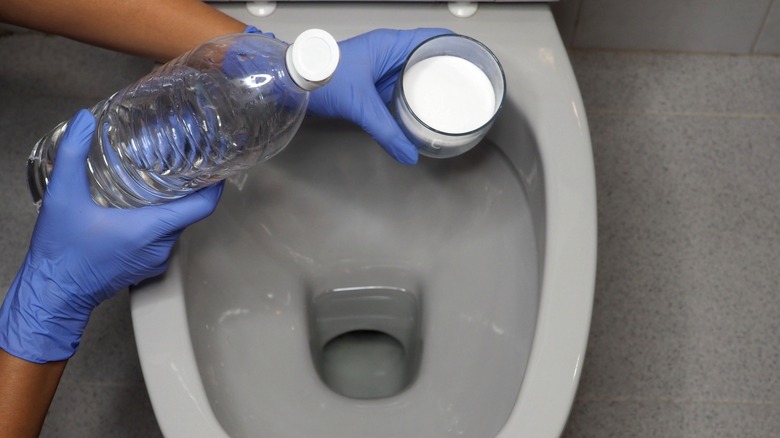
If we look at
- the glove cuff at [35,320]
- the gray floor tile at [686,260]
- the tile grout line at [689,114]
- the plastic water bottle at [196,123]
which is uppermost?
the plastic water bottle at [196,123]

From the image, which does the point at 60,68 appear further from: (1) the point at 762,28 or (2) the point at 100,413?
(1) the point at 762,28

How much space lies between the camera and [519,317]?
771 mm

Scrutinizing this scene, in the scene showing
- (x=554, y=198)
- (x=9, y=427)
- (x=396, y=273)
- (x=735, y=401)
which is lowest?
(x=735, y=401)

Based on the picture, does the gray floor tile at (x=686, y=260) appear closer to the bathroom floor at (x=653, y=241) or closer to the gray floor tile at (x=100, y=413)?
the bathroom floor at (x=653, y=241)

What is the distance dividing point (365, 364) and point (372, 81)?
402mm

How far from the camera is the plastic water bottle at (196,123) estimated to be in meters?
0.68

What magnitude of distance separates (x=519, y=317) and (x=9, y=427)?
44 centimetres

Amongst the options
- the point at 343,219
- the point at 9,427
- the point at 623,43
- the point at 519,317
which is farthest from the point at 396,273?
the point at 623,43

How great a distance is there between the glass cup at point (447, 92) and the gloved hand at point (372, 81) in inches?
0.5

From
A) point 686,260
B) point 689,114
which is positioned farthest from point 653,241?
point 689,114

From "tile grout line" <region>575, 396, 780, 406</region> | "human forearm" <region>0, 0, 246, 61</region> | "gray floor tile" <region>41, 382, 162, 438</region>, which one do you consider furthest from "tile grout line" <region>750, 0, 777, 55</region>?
"gray floor tile" <region>41, 382, 162, 438</region>

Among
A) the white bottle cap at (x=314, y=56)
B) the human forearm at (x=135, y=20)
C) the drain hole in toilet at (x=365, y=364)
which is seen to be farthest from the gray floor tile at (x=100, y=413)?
the white bottle cap at (x=314, y=56)

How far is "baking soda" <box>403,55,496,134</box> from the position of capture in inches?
27.4

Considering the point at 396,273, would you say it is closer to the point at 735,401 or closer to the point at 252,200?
the point at 252,200
